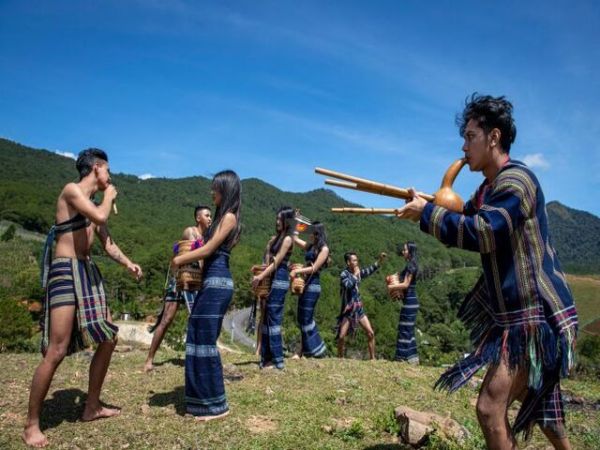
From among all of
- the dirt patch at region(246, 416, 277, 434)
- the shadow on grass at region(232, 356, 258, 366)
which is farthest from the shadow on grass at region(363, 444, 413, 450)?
the shadow on grass at region(232, 356, 258, 366)

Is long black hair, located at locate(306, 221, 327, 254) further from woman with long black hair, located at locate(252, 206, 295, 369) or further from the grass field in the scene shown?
the grass field

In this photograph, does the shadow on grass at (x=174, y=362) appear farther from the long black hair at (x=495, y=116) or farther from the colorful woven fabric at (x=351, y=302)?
the long black hair at (x=495, y=116)

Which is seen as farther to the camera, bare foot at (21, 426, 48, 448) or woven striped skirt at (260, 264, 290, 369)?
woven striped skirt at (260, 264, 290, 369)

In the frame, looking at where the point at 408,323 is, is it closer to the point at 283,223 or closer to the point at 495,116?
the point at 283,223

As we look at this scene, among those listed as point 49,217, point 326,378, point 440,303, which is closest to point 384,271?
point 440,303

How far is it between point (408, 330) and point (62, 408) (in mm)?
6824

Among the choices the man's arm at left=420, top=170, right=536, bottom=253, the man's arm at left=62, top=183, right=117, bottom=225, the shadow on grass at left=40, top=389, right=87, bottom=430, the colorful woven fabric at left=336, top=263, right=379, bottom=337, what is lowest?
the shadow on grass at left=40, top=389, right=87, bottom=430

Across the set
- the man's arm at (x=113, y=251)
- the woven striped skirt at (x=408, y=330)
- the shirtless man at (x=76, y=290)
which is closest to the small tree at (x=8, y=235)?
the woven striped skirt at (x=408, y=330)

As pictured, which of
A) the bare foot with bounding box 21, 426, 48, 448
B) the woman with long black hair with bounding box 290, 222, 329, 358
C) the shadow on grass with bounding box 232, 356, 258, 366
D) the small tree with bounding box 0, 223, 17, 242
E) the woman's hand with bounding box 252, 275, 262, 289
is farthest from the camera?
the small tree with bounding box 0, 223, 17, 242

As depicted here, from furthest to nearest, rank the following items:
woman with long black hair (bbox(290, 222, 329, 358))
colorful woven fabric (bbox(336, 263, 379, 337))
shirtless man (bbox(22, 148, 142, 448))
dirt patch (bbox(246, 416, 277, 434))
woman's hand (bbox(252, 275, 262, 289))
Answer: colorful woven fabric (bbox(336, 263, 379, 337))
woman with long black hair (bbox(290, 222, 329, 358))
woman's hand (bbox(252, 275, 262, 289))
dirt patch (bbox(246, 416, 277, 434))
shirtless man (bbox(22, 148, 142, 448))

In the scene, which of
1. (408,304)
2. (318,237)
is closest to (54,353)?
(318,237)

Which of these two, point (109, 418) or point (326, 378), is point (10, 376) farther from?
point (326, 378)

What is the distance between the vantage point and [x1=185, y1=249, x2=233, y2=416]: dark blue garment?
458 cm

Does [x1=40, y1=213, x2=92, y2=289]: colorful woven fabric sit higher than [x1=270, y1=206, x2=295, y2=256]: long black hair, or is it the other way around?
[x1=270, y1=206, x2=295, y2=256]: long black hair
